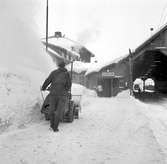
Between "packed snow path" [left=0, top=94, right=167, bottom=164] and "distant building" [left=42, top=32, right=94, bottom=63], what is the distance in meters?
35.5

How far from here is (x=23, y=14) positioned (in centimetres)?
1550

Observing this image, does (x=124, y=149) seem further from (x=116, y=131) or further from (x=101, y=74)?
(x=101, y=74)

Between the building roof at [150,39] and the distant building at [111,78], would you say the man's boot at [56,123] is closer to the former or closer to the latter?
the building roof at [150,39]

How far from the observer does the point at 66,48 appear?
52.7 meters

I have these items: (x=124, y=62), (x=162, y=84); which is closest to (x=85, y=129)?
(x=124, y=62)

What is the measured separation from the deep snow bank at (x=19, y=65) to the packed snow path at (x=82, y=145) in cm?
70

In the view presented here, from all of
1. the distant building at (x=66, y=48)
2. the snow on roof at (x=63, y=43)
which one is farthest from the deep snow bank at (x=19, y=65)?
the snow on roof at (x=63, y=43)

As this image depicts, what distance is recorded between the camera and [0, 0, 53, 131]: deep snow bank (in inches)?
304

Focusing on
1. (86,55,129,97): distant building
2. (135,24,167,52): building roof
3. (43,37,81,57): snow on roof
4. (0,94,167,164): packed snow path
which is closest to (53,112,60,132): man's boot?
(0,94,167,164): packed snow path

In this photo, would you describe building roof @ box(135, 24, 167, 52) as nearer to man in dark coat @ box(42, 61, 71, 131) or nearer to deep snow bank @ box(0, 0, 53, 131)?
deep snow bank @ box(0, 0, 53, 131)

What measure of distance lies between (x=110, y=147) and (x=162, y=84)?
33791 mm

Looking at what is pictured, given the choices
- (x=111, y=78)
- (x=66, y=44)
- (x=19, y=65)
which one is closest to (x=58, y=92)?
(x=19, y=65)

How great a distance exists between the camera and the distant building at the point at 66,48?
51.5m

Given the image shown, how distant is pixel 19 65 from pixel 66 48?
138 ft
